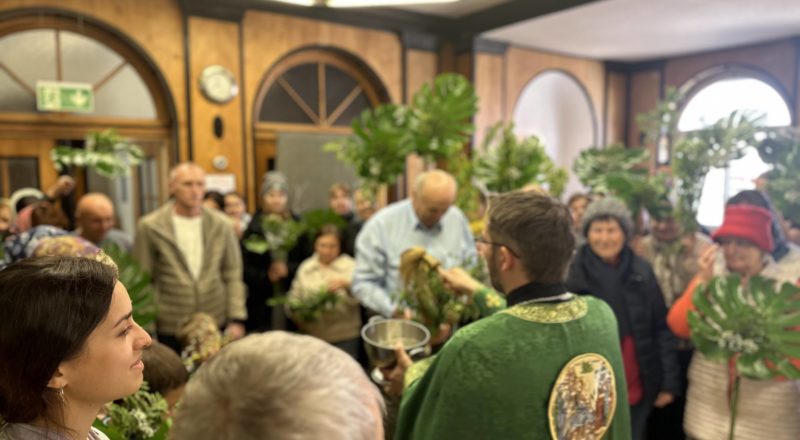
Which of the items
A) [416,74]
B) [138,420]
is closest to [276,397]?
[138,420]

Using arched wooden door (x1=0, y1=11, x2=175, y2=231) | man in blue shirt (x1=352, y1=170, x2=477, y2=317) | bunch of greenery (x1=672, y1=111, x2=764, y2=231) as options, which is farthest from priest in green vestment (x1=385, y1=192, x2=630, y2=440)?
arched wooden door (x1=0, y1=11, x2=175, y2=231)

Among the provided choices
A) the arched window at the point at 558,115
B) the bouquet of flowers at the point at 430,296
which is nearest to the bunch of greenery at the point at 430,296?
the bouquet of flowers at the point at 430,296

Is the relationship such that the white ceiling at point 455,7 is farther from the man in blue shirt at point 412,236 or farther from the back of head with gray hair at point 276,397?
the back of head with gray hair at point 276,397

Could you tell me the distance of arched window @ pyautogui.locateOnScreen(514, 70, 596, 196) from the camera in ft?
24.5

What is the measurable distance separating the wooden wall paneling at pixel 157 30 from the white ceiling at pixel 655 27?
334 centimetres

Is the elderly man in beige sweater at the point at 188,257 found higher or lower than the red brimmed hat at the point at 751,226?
lower

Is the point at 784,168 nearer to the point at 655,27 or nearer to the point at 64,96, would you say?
the point at 655,27

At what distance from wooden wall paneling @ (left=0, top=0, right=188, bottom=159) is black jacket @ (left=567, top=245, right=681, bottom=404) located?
3.85 meters

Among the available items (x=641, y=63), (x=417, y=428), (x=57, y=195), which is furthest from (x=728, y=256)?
(x=641, y=63)

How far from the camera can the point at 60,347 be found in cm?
89

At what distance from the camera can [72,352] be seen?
90cm

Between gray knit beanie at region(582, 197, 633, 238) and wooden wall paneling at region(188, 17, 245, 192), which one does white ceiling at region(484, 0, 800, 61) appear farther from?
gray knit beanie at region(582, 197, 633, 238)

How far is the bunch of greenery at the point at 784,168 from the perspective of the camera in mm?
2230

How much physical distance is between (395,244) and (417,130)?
2.76 ft
